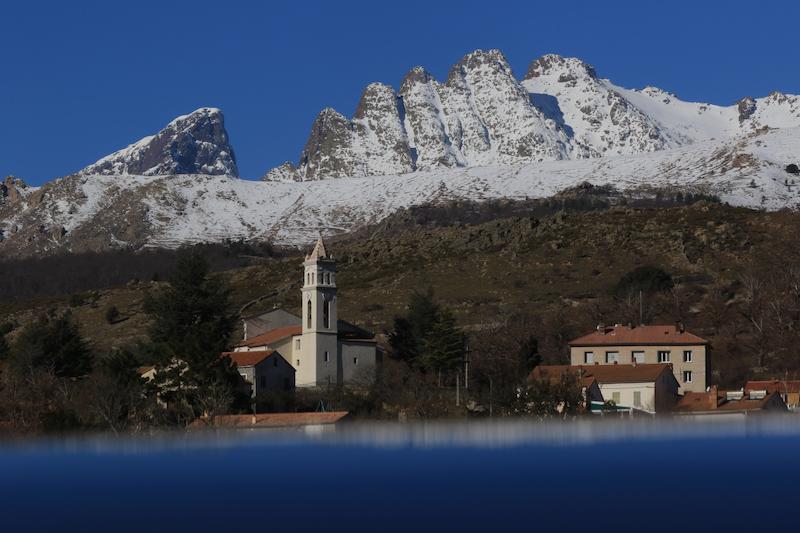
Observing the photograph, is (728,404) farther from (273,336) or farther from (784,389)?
(273,336)

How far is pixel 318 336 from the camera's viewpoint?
9069 cm

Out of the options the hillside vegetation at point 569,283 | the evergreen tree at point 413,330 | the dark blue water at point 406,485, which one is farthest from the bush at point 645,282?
the dark blue water at point 406,485

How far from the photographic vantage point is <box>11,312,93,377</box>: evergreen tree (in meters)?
87.2

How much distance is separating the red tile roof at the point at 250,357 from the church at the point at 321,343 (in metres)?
1.32

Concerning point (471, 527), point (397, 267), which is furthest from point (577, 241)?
point (471, 527)

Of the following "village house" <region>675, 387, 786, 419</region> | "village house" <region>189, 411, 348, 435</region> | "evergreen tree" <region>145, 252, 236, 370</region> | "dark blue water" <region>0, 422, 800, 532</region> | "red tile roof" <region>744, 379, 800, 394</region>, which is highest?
"evergreen tree" <region>145, 252, 236, 370</region>

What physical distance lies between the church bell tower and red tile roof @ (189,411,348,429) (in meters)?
15.0

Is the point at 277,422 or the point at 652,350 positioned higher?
the point at 652,350

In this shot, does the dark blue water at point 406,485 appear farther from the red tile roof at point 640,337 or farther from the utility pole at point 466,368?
the red tile roof at point 640,337

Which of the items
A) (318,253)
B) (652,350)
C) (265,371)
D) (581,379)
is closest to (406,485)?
(581,379)

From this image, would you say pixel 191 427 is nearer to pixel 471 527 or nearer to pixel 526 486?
pixel 526 486

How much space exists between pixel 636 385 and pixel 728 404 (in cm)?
573

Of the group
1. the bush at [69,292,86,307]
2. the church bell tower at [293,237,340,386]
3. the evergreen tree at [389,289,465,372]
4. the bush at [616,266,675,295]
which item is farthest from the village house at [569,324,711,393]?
the bush at [69,292,86,307]

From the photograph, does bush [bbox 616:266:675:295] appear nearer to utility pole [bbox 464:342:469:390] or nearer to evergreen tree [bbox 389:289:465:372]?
evergreen tree [bbox 389:289:465:372]
